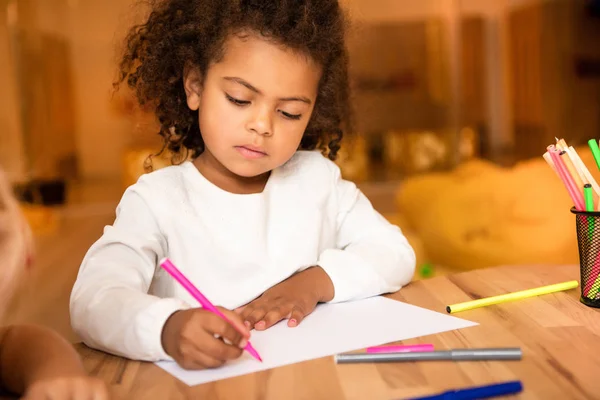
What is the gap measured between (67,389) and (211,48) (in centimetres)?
58

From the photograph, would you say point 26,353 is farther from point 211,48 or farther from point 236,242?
point 211,48

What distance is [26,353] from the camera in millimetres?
593

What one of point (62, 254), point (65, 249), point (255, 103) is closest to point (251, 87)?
point (255, 103)

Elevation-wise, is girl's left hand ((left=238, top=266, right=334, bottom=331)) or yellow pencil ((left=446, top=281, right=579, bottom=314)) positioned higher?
girl's left hand ((left=238, top=266, right=334, bottom=331))

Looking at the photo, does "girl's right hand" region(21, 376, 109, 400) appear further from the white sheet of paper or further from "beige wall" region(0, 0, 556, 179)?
"beige wall" region(0, 0, 556, 179)

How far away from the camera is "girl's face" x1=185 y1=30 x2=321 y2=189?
0.92m

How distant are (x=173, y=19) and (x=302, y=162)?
0.94 ft

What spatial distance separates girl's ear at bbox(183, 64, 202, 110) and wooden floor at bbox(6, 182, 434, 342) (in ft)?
0.66

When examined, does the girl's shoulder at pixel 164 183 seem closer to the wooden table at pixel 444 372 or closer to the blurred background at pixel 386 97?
the wooden table at pixel 444 372

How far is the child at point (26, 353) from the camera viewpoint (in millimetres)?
488

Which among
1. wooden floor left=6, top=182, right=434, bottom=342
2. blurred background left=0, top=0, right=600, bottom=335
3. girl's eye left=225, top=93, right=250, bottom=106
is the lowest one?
wooden floor left=6, top=182, right=434, bottom=342

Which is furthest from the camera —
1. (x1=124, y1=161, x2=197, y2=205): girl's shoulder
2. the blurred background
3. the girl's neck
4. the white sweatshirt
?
the blurred background

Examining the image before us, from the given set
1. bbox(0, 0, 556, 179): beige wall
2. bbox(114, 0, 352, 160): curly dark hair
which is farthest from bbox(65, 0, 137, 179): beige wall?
bbox(114, 0, 352, 160): curly dark hair

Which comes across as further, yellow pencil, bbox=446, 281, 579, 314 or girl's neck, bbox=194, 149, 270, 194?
girl's neck, bbox=194, 149, 270, 194
